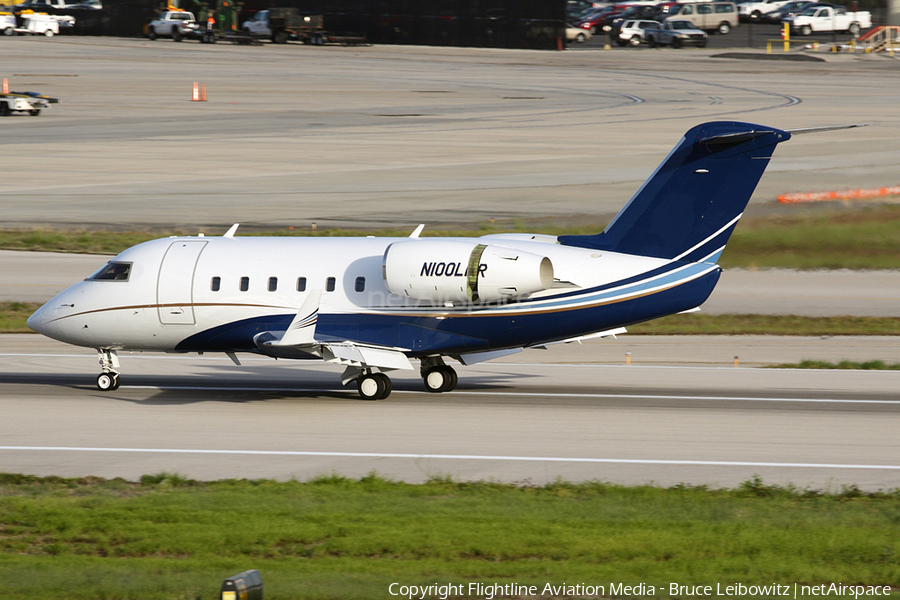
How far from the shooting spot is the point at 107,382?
83.9ft

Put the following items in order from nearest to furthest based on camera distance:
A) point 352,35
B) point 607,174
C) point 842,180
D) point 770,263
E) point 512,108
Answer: point 770,263
point 842,180
point 607,174
point 512,108
point 352,35

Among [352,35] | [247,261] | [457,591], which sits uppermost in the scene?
[352,35]

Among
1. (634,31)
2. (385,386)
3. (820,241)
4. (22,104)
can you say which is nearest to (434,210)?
(820,241)

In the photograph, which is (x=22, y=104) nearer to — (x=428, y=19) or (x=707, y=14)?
(x=428, y=19)

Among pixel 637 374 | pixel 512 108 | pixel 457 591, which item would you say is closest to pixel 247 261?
pixel 637 374

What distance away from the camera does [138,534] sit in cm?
1462

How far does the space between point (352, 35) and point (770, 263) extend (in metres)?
93.2

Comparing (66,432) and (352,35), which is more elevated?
(352,35)

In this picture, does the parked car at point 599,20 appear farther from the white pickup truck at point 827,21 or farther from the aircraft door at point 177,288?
the aircraft door at point 177,288

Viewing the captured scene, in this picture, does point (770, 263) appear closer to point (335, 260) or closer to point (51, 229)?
point (335, 260)

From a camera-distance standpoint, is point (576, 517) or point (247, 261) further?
point (247, 261)

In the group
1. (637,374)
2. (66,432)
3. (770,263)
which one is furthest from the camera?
(770,263)

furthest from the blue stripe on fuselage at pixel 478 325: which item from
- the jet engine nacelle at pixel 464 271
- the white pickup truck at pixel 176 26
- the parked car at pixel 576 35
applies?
the parked car at pixel 576 35

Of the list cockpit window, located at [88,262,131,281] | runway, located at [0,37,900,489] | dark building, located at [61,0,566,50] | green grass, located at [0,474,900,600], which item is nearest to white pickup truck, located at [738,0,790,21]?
runway, located at [0,37,900,489]
